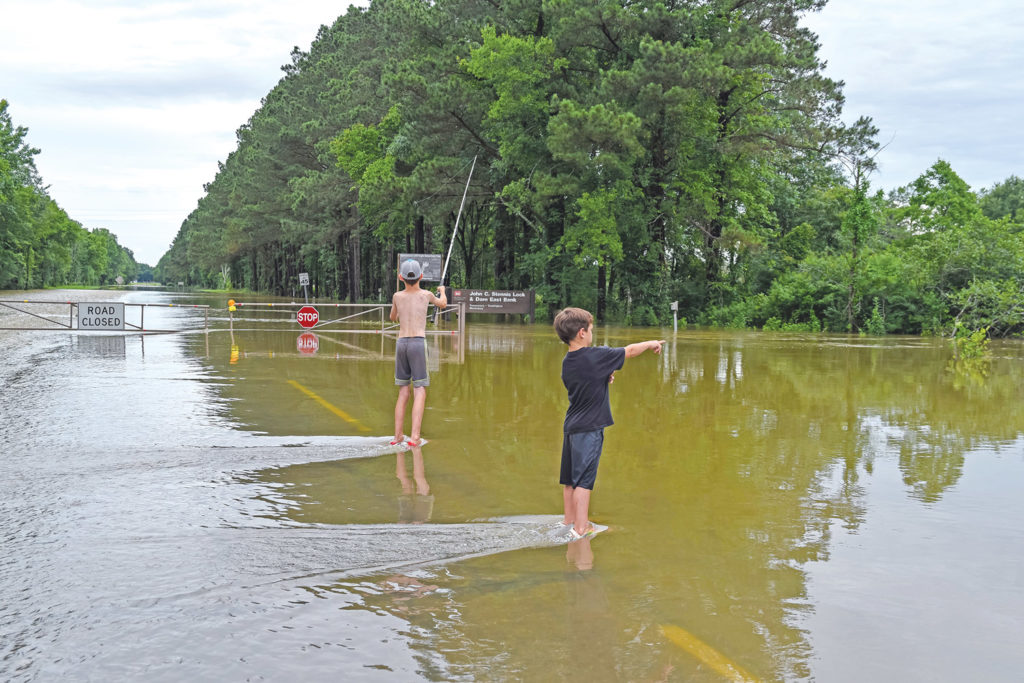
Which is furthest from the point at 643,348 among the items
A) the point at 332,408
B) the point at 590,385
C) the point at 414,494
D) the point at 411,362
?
the point at 332,408

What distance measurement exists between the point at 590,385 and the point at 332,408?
23.4 ft

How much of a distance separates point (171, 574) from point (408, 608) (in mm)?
1510

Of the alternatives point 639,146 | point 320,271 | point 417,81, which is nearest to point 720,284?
point 639,146

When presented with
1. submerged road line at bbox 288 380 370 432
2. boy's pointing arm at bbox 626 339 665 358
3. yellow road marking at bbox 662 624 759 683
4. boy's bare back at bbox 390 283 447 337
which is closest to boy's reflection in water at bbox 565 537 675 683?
yellow road marking at bbox 662 624 759 683

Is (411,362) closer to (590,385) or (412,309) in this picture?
(412,309)

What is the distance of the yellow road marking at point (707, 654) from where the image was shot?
3.98m

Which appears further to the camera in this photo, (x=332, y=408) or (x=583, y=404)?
(x=332, y=408)

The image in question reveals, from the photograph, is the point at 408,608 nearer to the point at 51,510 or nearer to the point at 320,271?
the point at 51,510

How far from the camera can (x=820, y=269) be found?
39.3 meters

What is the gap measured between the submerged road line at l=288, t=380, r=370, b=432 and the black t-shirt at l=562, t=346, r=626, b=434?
16.8 feet

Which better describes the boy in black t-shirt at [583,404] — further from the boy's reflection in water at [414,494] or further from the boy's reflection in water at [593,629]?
the boy's reflection in water at [414,494]

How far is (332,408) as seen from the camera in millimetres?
12484

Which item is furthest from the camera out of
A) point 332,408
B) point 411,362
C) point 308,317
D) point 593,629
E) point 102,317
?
point 308,317

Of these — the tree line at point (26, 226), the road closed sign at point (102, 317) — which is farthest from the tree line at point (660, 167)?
the tree line at point (26, 226)
